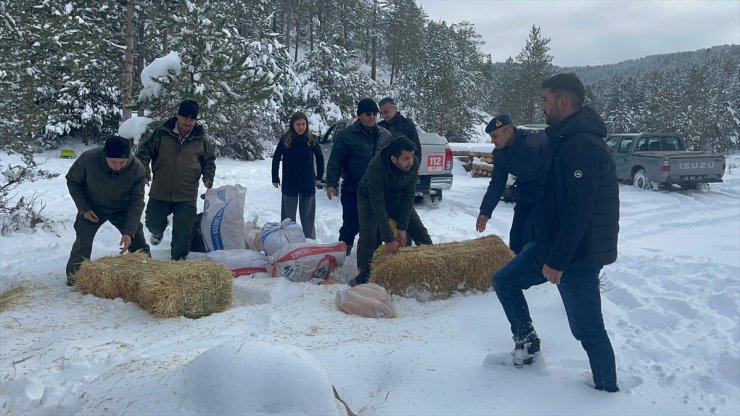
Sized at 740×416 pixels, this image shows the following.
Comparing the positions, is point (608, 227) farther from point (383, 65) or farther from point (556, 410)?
point (383, 65)

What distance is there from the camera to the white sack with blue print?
244 inches

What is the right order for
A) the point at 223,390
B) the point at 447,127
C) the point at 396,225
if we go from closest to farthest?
the point at 223,390 → the point at 396,225 → the point at 447,127

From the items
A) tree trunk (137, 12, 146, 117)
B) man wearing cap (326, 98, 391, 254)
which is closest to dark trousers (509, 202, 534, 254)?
man wearing cap (326, 98, 391, 254)

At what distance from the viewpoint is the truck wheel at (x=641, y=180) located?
15.9 metres

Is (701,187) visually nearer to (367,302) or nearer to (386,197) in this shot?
(386,197)

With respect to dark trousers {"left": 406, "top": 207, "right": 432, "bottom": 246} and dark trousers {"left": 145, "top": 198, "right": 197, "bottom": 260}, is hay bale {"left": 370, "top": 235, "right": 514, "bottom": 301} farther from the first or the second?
dark trousers {"left": 145, "top": 198, "right": 197, "bottom": 260}

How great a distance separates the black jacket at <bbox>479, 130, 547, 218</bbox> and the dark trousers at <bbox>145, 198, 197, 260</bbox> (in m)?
3.37

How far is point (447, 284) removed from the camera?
5.20 m

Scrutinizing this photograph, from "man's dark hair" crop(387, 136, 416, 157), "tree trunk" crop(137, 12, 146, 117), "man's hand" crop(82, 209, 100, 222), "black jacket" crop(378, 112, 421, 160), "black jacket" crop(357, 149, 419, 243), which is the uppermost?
"tree trunk" crop(137, 12, 146, 117)

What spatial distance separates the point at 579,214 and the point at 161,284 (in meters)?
3.45

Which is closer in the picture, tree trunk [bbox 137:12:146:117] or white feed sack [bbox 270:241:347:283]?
white feed sack [bbox 270:241:347:283]

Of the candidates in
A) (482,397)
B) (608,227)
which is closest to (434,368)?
(482,397)

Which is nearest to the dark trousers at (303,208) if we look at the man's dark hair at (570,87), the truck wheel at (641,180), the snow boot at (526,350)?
the snow boot at (526,350)

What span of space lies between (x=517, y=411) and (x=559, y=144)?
Answer: 1647 millimetres
